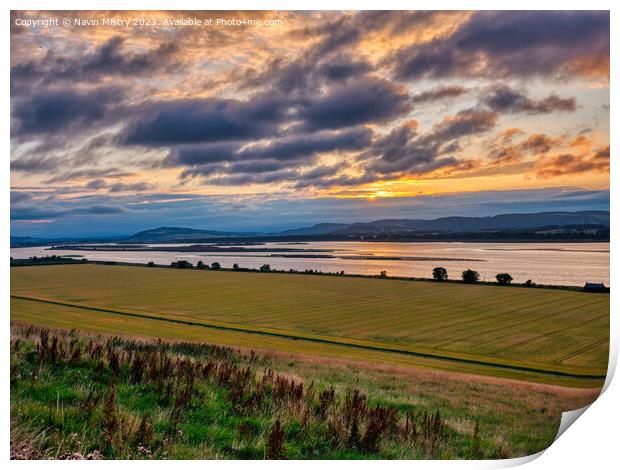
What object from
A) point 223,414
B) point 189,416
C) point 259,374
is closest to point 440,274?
point 259,374

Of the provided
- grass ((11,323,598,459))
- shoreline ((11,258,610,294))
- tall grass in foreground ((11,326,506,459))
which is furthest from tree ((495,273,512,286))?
tall grass in foreground ((11,326,506,459))

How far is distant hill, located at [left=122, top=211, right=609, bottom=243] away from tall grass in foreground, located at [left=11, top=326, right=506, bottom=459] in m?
3.21

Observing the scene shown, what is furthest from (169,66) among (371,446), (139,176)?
(371,446)

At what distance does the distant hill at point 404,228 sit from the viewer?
871cm

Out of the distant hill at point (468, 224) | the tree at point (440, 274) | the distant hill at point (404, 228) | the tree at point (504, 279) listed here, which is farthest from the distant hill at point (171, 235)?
the tree at point (440, 274)

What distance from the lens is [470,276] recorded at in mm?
19172

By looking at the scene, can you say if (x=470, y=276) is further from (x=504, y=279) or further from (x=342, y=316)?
(x=342, y=316)

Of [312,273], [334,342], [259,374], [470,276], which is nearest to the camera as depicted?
[259,374]

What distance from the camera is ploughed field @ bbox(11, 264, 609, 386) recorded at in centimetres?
859

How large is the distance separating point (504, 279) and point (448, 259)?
2515 mm

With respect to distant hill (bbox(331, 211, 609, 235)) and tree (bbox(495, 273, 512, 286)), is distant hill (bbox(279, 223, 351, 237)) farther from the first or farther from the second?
tree (bbox(495, 273, 512, 286))

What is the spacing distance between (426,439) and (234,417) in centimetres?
193

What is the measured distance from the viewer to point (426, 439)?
5113 mm

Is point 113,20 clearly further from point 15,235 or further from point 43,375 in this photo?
point 43,375
